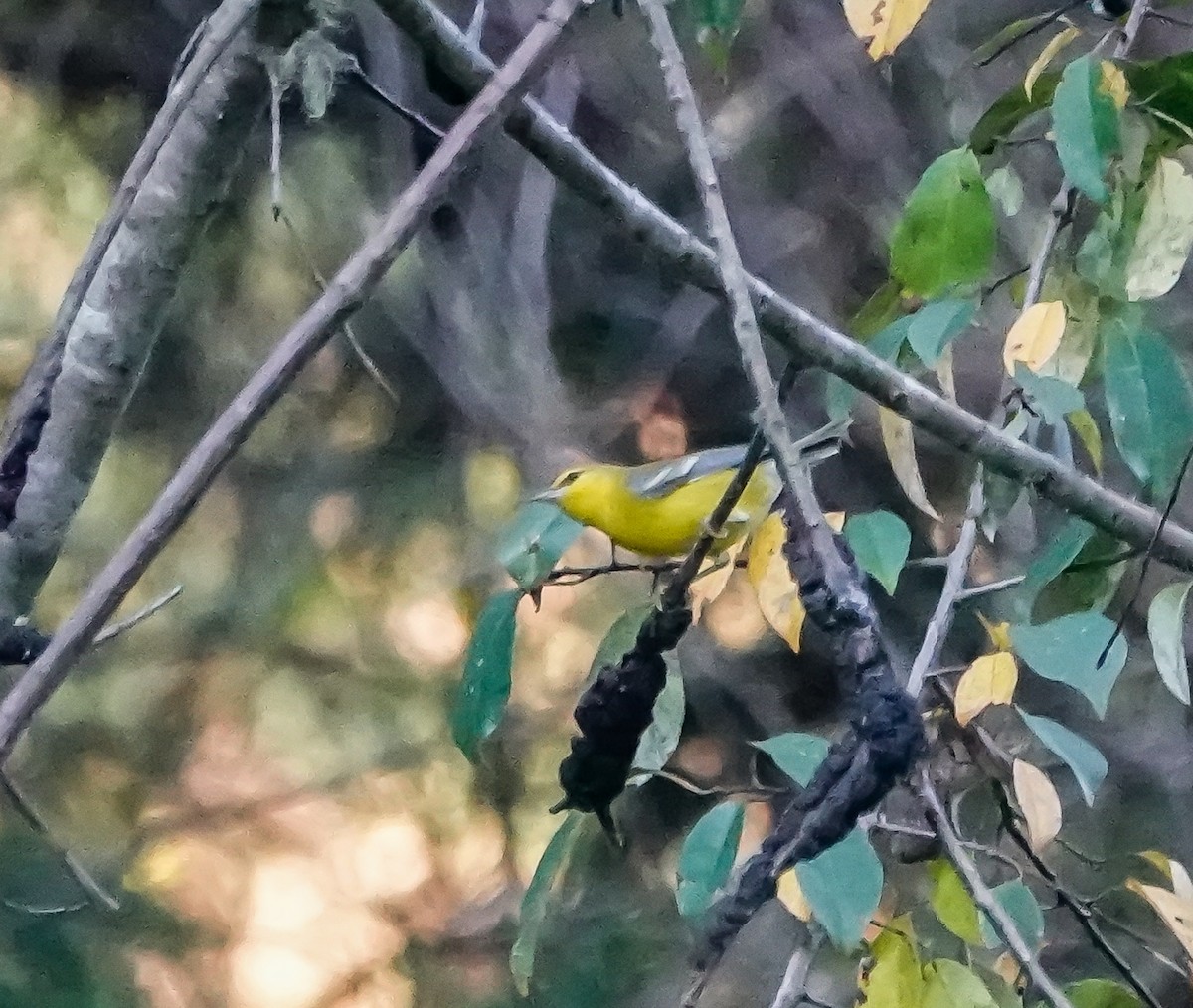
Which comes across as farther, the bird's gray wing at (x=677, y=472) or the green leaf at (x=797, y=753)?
the bird's gray wing at (x=677, y=472)

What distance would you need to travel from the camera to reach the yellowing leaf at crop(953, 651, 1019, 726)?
53 cm

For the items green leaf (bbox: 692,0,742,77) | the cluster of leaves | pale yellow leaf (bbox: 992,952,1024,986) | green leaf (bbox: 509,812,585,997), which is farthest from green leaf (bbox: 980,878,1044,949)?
green leaf (bbox: 692,0,742,77)

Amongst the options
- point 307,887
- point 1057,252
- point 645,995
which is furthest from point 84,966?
point 1057,252

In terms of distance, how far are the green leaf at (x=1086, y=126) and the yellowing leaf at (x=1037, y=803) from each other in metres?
0.26

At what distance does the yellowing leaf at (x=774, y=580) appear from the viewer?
0.51 m

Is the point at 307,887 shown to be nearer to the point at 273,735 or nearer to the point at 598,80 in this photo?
the point at 273,735

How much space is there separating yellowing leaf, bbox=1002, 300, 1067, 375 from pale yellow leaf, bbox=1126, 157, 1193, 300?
3cm

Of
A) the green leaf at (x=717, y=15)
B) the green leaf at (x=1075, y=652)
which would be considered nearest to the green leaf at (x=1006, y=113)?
the green leaf at (x=717, y=15)

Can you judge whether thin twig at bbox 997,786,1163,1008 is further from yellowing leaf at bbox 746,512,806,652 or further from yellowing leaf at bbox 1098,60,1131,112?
yellowing leaf at bbox 1098,60,1131,112

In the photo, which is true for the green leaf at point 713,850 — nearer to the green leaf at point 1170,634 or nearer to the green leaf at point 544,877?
the green leaf at point 544,877

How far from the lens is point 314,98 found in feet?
1.77

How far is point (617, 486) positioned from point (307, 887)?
25.0 inches

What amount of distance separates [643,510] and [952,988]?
1.62 ft

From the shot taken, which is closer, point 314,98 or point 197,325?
point 314,98
